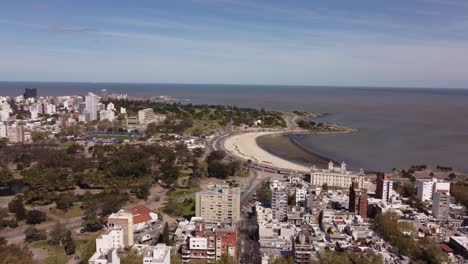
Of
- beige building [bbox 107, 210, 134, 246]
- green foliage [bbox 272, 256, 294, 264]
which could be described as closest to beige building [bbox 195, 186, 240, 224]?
beige building [bbox 107, 210, 134, 246]

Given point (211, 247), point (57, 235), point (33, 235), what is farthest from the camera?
point (33, 235)

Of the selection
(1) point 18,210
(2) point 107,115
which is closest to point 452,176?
(1) point 18,210

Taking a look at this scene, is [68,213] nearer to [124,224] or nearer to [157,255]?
[124,224]

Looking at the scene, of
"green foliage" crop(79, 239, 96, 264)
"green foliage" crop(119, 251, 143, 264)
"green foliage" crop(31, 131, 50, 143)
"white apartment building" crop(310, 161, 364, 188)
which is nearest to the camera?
"green foliage" crop(119, 251, 143, 264)

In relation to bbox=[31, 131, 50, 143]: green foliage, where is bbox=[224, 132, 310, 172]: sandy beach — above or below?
below

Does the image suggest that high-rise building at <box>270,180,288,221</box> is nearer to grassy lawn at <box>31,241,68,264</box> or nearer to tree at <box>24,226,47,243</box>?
grassy lawn at <box>31,241,68,264</box>
